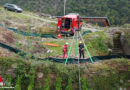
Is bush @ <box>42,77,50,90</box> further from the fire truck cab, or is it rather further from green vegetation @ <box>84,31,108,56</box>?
the fire truck cab

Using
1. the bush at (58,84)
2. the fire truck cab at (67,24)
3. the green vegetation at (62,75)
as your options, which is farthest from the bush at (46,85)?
→ the fire truck cab at (67,24)

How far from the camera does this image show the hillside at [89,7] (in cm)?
4161

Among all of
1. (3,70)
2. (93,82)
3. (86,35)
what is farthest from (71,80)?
(86,35)

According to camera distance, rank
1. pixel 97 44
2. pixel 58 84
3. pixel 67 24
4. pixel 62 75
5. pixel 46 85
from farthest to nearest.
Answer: pixel 67 24 → pixel 97 44 → pixel 62 75 → pixel 58 84 → pixel 46 85

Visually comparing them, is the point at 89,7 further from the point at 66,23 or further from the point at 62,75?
the point at 62,75

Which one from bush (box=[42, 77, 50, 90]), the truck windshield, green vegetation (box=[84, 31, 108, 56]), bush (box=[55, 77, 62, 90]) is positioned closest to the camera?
bush (box=[42, 77, 50, 90])

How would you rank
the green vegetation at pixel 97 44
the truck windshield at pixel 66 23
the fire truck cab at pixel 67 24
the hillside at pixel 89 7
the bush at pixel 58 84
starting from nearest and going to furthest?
the bush at pixel 58 84 → the green vegetation at pixel 97 44 → the fire truck cab at pixel 67 24 → the truck windshield at pixel 66 23 → the hillside at pixel 89 7

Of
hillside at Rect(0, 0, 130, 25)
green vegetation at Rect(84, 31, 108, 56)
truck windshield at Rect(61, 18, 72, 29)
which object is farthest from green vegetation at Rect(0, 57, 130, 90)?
hillside at Rect(0, 0, 130, 25)

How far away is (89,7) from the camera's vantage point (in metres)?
46.8

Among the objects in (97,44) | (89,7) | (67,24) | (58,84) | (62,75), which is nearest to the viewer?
(58,84)

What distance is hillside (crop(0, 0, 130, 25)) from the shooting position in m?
41.6

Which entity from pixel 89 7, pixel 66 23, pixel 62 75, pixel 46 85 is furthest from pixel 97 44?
pixel 89 7

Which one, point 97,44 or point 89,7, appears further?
point 89,7

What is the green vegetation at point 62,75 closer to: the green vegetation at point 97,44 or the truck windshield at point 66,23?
the green vegetation at point 97,44
